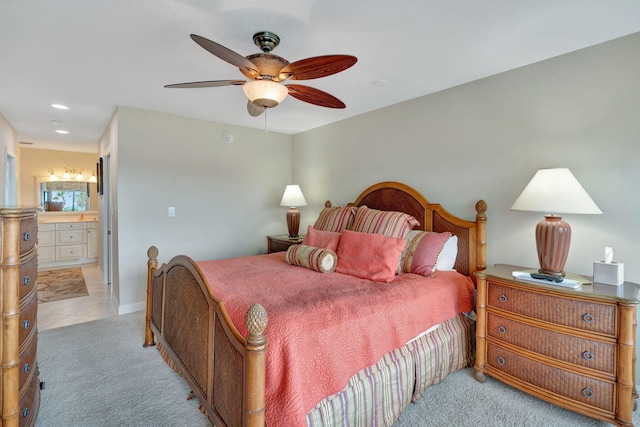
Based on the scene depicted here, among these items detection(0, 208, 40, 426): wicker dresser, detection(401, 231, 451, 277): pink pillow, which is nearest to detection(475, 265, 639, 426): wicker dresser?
detection(401, 231, 451, 277): pink pillow

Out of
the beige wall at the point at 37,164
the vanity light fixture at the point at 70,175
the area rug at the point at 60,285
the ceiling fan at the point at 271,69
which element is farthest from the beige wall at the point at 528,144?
the beige wall at the point at 37,164

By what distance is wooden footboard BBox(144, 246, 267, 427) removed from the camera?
1192 mm

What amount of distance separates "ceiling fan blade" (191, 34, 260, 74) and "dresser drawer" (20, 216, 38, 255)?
122cm

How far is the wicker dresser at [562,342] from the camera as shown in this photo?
5.50ft

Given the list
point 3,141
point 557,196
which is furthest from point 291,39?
point 3,141

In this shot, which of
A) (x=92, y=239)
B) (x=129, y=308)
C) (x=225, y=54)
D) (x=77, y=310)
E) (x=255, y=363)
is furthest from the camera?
(x=92, y=239)

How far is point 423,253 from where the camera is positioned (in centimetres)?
251

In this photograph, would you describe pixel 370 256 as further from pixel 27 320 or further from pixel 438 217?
pixel 27 320

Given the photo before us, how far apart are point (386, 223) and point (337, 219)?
0.66 meters

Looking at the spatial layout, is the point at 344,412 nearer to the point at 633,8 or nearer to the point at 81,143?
the point at 633,8

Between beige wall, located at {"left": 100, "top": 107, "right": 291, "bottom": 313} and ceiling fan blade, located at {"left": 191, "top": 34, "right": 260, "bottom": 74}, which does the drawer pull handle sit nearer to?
ceiling fan blade, located at {"left": 191, "top": 34, "right": 260, "bottom": 74}

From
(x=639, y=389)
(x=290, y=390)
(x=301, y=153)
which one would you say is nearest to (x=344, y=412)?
(x=290, y=390)

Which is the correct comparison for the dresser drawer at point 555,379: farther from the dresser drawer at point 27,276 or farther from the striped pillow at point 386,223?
the dresser drawer at point 27,276

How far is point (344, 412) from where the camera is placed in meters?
1.53
